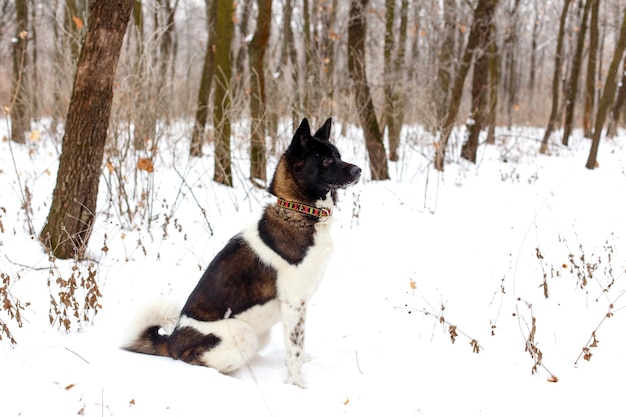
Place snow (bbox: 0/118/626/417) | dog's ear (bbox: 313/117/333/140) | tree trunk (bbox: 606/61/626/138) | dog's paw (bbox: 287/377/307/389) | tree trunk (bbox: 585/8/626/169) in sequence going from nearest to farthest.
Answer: snow (bbox: 0/118/626/417) < dog's paw (bbox: 287/377/307/389) < dog's ear (bbox: 313/117/333/140) < tree trunk (bbox: 585/8/626/169) < tree trunk (bbox: 606/61/626/138)

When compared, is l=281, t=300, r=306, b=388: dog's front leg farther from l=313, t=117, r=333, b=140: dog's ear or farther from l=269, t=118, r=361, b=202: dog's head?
l=313, t=117, r=333, b=140: dog's ear

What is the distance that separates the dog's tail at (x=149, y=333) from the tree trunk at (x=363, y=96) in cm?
557

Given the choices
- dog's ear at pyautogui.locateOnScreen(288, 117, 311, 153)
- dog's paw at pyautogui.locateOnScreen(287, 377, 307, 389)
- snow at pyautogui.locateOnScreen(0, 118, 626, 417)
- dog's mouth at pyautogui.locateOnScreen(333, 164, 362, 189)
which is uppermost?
dog's ear at pyautogui.locateOnScreen(288, 117, 311, 153)

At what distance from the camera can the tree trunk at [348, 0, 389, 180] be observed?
804cm

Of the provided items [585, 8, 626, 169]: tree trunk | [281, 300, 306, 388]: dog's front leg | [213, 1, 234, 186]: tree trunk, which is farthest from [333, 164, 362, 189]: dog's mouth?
[585, 8, 626, 169]: tree trunk

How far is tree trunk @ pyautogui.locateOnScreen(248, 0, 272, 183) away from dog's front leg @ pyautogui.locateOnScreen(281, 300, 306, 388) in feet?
13.6

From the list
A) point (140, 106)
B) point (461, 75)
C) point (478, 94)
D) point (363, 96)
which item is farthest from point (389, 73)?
point (140, 106)

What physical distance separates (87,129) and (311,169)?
89.4 inches

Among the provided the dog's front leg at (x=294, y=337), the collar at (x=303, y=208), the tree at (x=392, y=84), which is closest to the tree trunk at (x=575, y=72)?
the tree at (x=392, y=84)

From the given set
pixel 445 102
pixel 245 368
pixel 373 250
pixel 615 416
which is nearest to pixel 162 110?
pixel 373 250

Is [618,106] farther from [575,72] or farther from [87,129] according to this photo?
[87,129]

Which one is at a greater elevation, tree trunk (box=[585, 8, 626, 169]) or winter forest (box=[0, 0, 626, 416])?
tree trunk (box=[585, 8, 626, 169])

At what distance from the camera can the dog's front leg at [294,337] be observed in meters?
2.98

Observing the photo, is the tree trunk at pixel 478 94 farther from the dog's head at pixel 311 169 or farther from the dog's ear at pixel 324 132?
the dog's head at pixel 311 169
